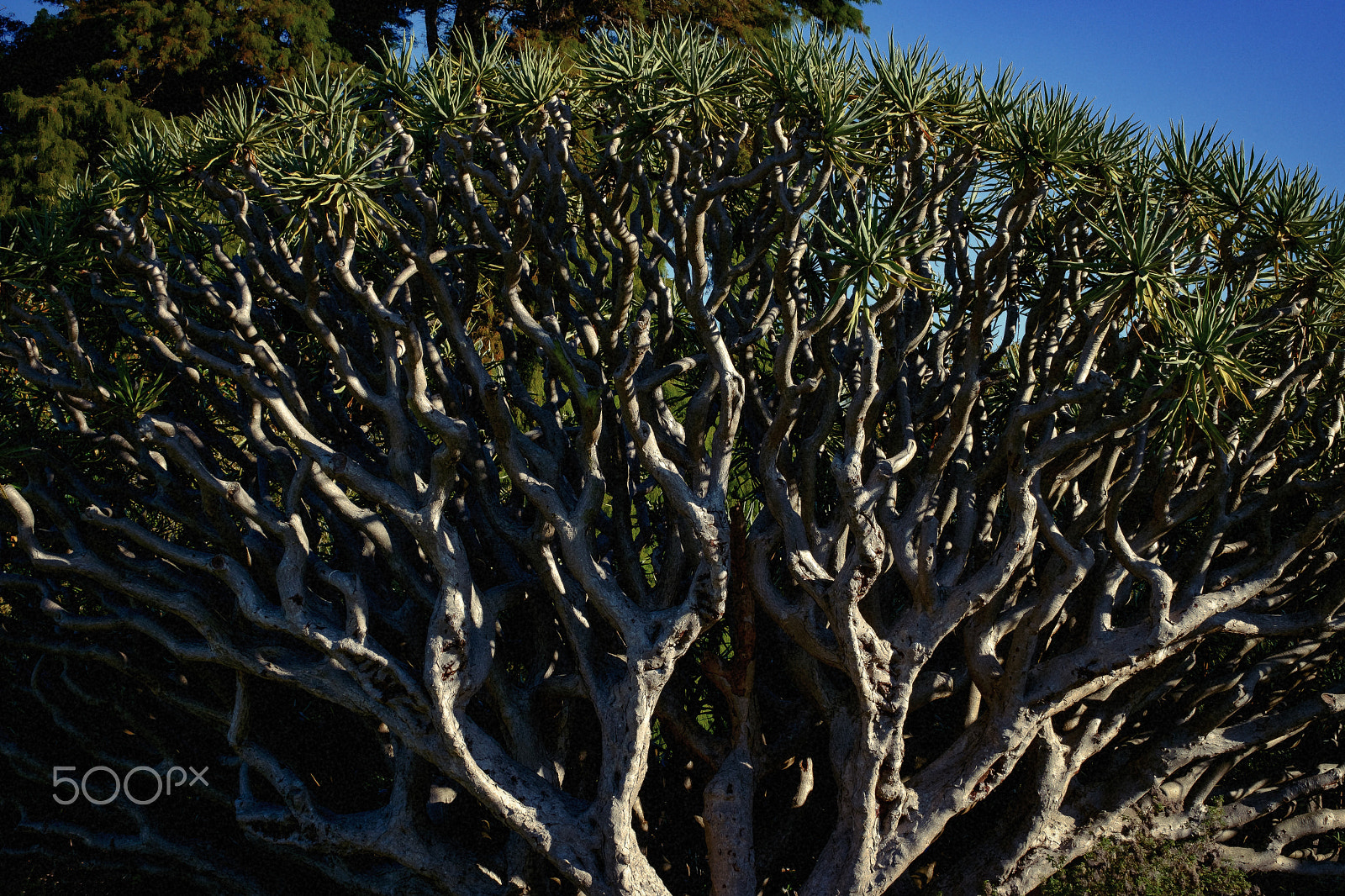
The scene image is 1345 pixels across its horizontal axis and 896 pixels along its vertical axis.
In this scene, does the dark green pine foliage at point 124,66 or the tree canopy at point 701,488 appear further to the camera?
the dark green pine foliage at point 124,66

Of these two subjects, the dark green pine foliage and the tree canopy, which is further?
the dark green pine foliage

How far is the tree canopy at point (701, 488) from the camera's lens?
4879 millimetres

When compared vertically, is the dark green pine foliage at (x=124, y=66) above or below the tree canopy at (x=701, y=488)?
above

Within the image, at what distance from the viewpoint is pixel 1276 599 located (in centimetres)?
571

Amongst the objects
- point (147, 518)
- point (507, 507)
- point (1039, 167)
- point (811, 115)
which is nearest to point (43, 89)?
A: point (147, 518)

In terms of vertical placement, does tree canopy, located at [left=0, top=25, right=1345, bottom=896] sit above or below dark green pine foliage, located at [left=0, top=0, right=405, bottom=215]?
below

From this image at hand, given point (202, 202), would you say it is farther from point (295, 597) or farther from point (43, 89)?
point (43, 89)

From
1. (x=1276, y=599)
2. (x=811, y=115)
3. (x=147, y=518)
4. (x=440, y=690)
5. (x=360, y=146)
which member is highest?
(x=811, y=115)

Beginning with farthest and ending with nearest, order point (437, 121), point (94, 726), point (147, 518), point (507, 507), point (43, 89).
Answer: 1. point (43, 89)
2. point (147, 518)
3. point (94, 726)
4. point (507, 507)
5. point (437, 121)

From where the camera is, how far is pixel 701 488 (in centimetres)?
507

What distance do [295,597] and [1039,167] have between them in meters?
4.27

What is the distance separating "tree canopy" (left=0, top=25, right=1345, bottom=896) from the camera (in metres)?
4.88

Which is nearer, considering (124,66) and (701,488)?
(701,488)

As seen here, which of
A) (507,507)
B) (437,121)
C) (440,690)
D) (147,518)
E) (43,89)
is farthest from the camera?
(43,89)
